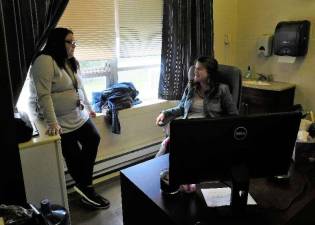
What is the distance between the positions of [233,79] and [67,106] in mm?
1366

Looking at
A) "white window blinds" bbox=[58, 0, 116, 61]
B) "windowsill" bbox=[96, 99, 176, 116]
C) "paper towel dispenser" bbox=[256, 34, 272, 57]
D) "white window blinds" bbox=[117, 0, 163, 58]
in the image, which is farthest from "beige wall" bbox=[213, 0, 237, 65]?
"white window blinds" bbox=[58, 0, 116, 61]

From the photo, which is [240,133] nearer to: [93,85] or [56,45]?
[56,45]

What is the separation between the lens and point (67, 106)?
2.18 m

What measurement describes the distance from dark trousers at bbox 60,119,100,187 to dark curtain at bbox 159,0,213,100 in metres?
1.13

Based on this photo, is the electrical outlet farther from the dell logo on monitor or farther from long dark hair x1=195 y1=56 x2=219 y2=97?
the dell logo on monitor

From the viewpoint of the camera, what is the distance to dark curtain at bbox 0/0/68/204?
1572 mm

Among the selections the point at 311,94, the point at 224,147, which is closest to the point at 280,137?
the point at 224,147

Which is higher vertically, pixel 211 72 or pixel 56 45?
pixel 56 45

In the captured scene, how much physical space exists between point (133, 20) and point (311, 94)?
2131mm

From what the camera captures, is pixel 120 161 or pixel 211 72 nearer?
pixel 211 72

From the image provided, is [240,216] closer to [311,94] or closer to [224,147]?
[224,147]

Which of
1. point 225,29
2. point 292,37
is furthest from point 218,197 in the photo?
point 225,29

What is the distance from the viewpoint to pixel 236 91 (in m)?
2.32

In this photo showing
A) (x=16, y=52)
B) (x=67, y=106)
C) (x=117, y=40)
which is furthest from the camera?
(x=117, y=40)
